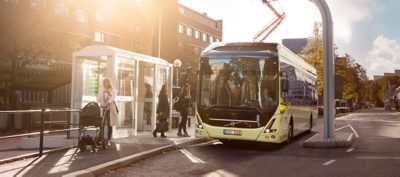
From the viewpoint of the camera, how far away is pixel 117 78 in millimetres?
14391

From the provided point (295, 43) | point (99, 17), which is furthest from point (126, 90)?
point (295, 43)

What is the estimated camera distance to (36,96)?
1092 inches

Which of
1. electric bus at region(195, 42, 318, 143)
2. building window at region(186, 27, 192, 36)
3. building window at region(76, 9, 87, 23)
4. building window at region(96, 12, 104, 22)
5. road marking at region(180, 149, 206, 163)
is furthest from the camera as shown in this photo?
building window at region(186, 27, 192, 36)

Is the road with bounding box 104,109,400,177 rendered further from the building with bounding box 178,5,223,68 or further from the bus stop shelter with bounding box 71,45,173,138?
the building with bounding box 178,5,223,68

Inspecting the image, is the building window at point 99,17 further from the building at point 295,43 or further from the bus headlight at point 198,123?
the building at point 295,43

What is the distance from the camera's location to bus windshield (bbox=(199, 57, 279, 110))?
1250 centimetres

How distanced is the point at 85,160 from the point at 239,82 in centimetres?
498

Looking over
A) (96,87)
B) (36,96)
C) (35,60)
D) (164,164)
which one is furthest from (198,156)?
(36,96)

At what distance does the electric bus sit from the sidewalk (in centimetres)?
144

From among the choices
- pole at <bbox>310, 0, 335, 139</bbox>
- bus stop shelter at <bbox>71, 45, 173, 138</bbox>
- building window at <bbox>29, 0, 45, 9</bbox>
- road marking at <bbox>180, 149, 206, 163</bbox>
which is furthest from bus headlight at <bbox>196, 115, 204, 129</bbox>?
building window at <bbox>29, 0, 45, 9</bbox>

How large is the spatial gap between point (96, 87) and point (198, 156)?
529cm

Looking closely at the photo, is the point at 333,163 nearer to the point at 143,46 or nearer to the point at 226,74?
the point at 226,74

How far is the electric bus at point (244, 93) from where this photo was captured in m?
12.4

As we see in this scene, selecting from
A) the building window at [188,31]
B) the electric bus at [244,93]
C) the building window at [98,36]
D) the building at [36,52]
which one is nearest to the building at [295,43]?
the building window at [188,31]
